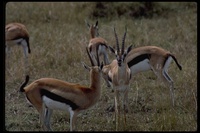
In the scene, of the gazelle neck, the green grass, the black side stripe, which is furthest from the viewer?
the green grass

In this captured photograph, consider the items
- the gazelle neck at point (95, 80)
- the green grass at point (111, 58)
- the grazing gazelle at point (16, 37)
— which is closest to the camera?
the gazelle neck at point (95, 80)

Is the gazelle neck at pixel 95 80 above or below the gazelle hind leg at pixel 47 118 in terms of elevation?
above

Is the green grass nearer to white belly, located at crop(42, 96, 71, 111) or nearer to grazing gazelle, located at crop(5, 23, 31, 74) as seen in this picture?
grazing gazelle, located at crop(5, 23, 31, 74)

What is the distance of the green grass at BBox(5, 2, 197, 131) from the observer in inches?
221

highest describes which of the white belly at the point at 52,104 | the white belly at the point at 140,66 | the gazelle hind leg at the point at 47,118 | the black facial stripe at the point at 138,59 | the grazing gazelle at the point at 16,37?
the grazing gazelle at the point at 16,37

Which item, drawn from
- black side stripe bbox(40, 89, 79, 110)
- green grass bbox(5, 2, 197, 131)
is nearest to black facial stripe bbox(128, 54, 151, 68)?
green grass bbox(5, 2, 197, 131)

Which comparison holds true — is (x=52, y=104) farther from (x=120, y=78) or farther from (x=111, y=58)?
(x=111, y=58)

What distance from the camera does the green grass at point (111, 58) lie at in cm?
561

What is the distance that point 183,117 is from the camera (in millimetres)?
5582

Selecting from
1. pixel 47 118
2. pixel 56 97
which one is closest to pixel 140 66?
pixel 47 118

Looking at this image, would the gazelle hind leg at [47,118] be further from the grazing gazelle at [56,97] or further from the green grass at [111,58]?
the green grass at [111,58]

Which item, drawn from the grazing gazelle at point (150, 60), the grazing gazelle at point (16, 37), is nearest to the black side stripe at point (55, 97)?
the grazing gazelle at point (150, 60)

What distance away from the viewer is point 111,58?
27.2ft

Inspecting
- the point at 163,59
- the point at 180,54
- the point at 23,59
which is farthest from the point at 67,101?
the point at 180,54
